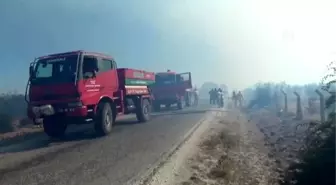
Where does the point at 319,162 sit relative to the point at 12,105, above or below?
below

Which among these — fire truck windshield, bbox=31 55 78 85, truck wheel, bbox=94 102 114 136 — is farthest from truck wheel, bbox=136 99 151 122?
fire truck windshield, bbox=31 55 78 85

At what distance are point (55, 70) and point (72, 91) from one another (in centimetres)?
120

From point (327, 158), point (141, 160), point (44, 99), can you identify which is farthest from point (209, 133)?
point (327, 158)

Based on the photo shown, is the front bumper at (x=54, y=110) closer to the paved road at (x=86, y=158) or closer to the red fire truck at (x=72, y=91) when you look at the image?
the red fire truck at (x=72, y=91)

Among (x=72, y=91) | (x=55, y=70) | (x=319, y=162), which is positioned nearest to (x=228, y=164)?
(x=319, y=162)

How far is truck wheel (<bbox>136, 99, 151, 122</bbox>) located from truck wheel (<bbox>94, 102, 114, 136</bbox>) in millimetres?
3651

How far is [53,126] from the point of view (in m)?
12.8

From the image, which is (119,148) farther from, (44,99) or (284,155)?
(284,155)

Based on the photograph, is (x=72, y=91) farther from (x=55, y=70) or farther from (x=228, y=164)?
(x=228, y=164)

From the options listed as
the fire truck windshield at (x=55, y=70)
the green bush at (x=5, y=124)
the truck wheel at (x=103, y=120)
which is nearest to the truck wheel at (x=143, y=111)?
the truck wheel at (x=103, y=120)

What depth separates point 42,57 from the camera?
41.1ft

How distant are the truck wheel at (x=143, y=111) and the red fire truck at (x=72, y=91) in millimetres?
2676

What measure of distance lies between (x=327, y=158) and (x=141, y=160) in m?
3.93

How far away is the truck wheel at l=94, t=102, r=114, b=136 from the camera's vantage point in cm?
1230
